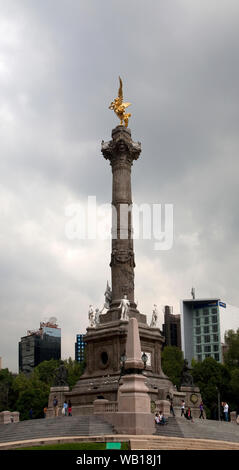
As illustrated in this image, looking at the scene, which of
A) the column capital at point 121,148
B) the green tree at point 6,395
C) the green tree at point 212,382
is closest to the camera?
the column capital at point 121,148

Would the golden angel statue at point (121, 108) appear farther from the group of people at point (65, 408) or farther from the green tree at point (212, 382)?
the green tree at point (212, 382)

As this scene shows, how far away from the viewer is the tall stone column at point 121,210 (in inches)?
1786

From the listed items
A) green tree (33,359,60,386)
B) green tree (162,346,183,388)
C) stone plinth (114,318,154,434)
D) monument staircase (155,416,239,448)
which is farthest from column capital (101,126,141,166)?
green tree (33,359,60,386)

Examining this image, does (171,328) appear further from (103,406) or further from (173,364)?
(103,406)

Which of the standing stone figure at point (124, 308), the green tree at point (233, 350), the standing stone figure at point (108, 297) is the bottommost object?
the green tree at point (233, 350)

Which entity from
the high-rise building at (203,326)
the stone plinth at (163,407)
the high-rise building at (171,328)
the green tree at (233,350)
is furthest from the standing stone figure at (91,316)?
the high-rise building at (171,328)

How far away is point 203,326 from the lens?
455ft

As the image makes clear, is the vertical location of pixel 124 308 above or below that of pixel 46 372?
above

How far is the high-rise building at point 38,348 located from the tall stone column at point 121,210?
391 ft

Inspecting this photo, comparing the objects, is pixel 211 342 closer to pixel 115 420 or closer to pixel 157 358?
pixel 157 358

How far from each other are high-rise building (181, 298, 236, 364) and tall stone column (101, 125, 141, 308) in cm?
9313

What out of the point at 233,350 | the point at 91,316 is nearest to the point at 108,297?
the point at 91,316

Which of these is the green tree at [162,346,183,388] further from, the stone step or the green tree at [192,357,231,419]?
the stone step

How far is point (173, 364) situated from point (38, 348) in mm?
94162
